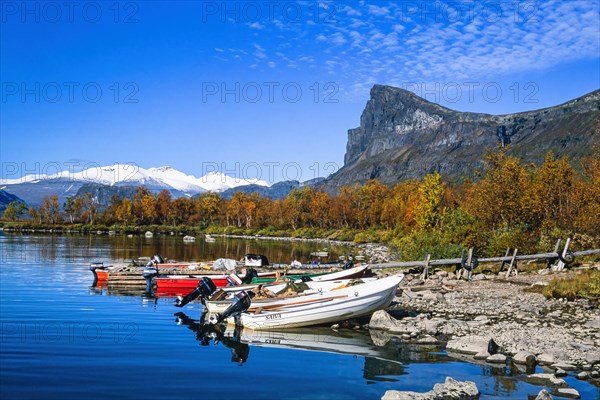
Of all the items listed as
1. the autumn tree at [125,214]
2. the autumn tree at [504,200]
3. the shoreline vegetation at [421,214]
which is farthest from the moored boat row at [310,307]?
the autumn tree at [125,214]

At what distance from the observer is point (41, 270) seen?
4809 cm

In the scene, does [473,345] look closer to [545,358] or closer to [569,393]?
[545,358]

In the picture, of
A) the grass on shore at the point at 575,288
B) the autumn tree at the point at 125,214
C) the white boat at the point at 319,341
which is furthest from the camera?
the autumn tree at the point at 125,214

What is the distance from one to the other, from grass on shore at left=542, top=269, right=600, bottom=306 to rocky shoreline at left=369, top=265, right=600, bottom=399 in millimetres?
564

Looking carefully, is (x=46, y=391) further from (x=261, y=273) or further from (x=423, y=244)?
(x=423, y=244)

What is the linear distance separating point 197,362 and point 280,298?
22.9ft

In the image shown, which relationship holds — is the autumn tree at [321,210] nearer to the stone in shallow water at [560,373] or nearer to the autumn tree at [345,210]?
the autumn tree at [345,210]

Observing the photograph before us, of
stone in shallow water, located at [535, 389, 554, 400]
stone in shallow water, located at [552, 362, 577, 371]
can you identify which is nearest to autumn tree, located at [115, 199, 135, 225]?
stone in shallow water, located at [552, 362, 577, 371]

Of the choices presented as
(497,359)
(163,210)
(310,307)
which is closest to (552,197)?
(310,307)

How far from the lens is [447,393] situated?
13.9 m

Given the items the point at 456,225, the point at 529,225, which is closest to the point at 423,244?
the point at 456,225

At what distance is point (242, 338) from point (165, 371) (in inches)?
245

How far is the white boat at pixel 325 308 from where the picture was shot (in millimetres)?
23734

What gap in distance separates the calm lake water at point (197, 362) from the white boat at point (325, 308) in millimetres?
618
